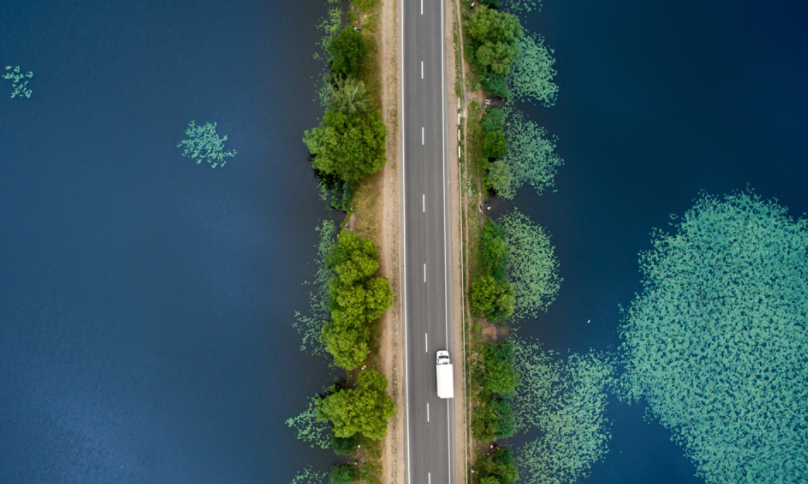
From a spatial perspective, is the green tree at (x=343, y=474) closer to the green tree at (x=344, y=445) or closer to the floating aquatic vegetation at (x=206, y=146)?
the green tree at (x=344, y=445)

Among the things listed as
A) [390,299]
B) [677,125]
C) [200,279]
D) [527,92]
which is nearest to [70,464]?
[200,279]

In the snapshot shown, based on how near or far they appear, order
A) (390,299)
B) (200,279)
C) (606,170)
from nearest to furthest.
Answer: (390,299), (200,279), (606,170)

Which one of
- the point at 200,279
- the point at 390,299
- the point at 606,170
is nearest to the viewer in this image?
the point at 390,299

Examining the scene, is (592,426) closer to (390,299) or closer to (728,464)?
(728,464)

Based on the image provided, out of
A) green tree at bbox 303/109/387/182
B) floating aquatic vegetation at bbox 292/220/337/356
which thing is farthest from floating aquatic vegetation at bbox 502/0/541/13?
floating aquatic vegetation at bbox 292/220/337/356

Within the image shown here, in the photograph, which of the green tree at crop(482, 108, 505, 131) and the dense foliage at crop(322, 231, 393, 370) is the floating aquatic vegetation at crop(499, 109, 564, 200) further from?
the dense foliage at crop(322, 231, 393, 370)

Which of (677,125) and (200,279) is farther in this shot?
(677,125)
